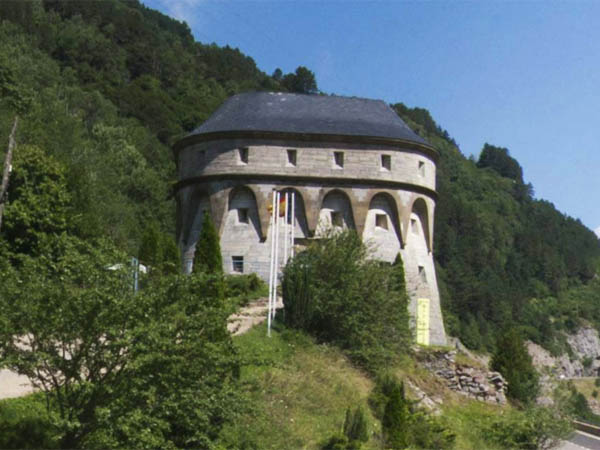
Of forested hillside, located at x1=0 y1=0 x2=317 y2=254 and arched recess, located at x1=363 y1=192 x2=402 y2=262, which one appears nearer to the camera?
arched recess, located at x1=363 y1=192 x2=402 y2=262

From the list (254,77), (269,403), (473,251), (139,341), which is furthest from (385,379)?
(473,251)

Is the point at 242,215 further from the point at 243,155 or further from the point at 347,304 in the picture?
the point at 347,304

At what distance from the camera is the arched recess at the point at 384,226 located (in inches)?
1583

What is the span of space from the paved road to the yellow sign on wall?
23.4ft

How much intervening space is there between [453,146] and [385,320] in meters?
161

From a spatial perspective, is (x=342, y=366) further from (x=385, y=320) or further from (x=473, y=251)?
(x=473, y=251)

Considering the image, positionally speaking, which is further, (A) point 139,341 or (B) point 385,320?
(B) point 385,320

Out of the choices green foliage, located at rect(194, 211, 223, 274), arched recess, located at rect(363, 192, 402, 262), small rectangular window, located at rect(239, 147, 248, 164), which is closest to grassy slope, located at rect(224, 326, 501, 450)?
green foliage, located at rect(194, 211, 223, 274)

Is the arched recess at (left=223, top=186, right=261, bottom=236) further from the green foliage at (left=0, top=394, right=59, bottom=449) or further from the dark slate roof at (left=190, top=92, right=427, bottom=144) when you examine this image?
the green foliage at (left=0, top=394, right=59, bottom=449)

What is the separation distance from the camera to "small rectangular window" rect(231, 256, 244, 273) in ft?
130

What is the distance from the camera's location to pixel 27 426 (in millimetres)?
17500

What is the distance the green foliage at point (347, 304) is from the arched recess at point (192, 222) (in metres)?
9.13

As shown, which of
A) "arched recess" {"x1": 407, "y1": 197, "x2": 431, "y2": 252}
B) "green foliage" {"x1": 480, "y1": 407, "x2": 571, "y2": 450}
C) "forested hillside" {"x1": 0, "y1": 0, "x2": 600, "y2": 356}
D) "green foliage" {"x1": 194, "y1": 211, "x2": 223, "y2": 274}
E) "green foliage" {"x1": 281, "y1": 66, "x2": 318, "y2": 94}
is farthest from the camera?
"green foliage" {"x1": 281, "y1": 66, "x2": 318, "y2": 94}

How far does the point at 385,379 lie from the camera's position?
94.0 feet
